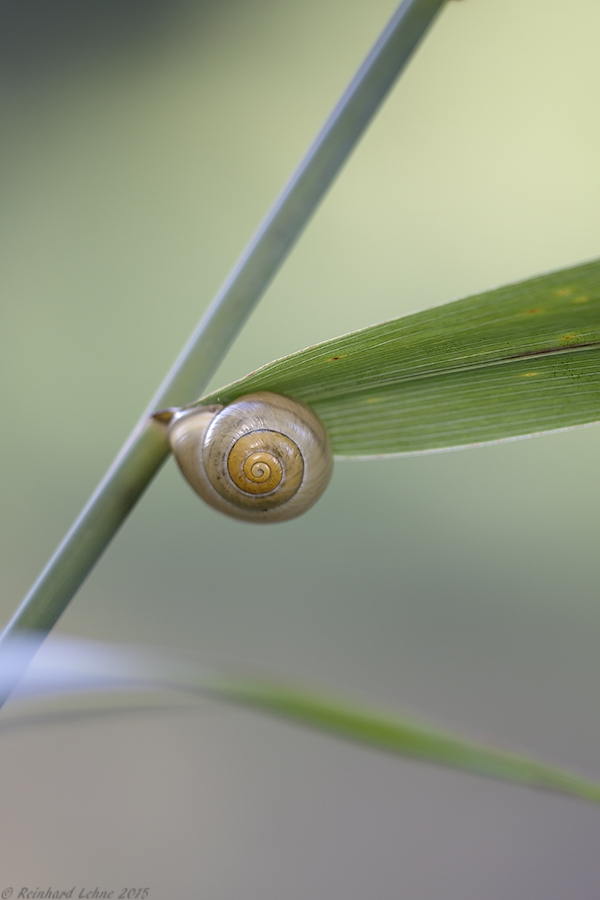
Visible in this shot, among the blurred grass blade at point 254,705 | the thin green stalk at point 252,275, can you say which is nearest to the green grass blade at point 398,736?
the blurred grass blade at point 254,705

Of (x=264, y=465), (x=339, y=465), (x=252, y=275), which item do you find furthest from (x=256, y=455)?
(x=339, y=465)

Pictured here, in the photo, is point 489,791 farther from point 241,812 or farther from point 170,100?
point 170,100

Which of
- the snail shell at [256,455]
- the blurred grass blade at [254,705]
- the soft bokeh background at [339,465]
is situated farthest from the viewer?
the soft bokeh background at [339,465]

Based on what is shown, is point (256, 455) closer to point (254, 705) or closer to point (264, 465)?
point (264, 465)

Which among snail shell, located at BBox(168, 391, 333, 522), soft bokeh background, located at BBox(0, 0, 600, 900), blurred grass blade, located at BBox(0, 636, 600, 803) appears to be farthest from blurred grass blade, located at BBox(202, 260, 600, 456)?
soft bokeh background, located at BBox(0, 0, 600, 900)

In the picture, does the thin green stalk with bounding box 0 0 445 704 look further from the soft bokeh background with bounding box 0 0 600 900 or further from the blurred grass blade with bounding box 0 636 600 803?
the soft bokeh background with bounding box 0 0 600 900

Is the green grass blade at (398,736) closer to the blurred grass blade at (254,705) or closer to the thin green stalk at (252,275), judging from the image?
the blurred grass blade at (254,705)
